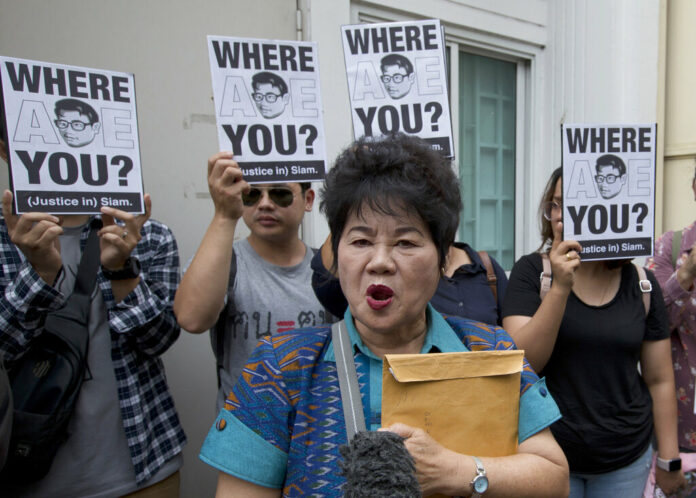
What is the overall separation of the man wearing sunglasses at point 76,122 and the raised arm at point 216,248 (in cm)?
44

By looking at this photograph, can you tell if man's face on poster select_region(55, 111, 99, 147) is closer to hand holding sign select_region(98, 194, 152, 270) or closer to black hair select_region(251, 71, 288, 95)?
hand holding sign select_region(98, 194, 152, 270)

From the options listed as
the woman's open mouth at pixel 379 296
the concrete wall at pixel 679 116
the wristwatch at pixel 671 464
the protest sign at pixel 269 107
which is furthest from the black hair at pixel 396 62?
the concrete wall at pixel 679 116

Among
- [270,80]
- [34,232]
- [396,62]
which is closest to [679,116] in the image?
[396,62]

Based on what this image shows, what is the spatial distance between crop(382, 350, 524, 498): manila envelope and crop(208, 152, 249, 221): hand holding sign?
2.94 ft

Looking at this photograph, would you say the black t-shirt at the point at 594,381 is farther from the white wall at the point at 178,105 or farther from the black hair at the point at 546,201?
the white wall at the point at 178,105

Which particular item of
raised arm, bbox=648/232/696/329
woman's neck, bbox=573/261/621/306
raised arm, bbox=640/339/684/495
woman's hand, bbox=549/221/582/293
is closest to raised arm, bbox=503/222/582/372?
woman's hand, bbox=549/221/582/293

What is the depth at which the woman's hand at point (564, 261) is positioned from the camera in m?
2.26

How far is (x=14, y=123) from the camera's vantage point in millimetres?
1903

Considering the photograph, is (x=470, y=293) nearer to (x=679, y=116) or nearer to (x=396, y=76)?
(x=396, y=76)

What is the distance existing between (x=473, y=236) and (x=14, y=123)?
3986mm

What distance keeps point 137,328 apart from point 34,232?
0.47 meters

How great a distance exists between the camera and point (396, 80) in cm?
229

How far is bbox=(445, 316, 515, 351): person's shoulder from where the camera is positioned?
4.96 ft

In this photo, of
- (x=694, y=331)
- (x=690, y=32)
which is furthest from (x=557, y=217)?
(x=690, y=32)
